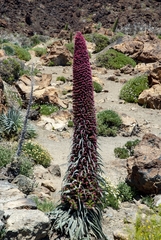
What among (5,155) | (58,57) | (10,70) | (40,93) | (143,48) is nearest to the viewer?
(5,155)

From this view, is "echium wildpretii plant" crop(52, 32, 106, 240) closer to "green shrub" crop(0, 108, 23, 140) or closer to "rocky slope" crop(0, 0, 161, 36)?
"green shrub" crop(0, 108, 23, 140)

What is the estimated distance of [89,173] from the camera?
15.4ft

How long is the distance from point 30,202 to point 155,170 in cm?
295

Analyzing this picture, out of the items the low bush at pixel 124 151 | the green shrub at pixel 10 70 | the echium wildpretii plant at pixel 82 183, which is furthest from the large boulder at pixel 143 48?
the echium wildpretii plant at pixel 82 183

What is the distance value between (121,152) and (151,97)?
4.81m

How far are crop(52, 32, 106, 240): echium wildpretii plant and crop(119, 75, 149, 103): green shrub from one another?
32.0ft

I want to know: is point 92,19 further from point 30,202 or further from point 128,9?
point 30,202

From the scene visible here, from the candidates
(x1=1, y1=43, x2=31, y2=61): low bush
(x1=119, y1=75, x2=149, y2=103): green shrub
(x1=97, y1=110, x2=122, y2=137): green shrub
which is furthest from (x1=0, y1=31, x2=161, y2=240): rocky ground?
(x1=1, y1=43, x2=31, y2=61): low bush

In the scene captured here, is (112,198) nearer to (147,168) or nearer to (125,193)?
(125,193)

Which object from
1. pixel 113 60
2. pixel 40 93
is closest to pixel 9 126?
pixel 40 93

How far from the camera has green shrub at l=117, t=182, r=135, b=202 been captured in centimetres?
682

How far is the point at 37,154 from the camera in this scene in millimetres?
8211

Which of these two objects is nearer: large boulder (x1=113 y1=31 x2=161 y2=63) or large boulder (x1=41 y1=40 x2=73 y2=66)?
large boulder (x1=41 y1=40 x2=73 y2=66)

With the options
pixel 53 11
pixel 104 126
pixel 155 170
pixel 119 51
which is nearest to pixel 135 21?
pixel 53 11
